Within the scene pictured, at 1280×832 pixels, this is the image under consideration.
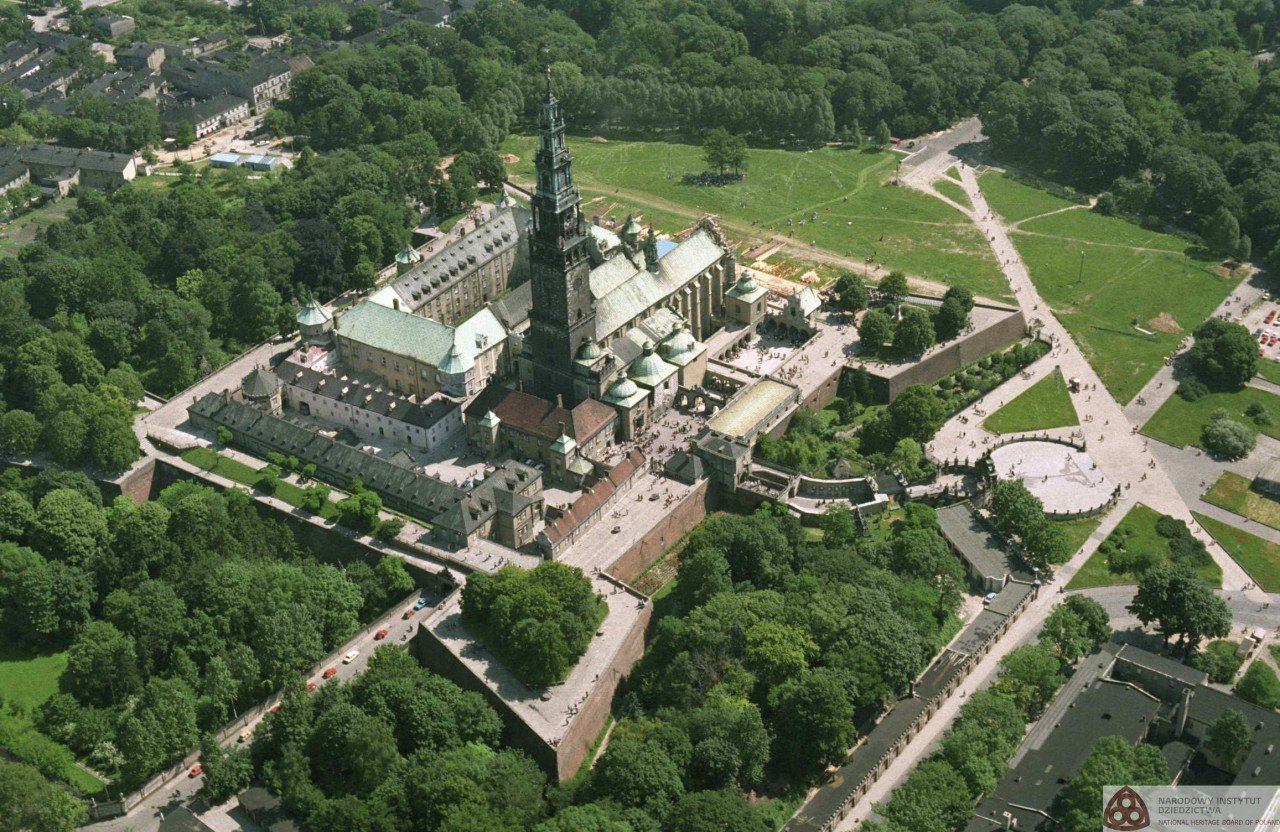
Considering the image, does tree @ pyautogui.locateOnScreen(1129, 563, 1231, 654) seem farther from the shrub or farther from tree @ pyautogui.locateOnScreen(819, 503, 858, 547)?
the shrub

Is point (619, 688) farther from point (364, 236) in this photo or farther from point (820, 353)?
point (364, 236)

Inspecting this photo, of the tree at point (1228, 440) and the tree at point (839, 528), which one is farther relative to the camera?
the tree at point (1228, 440)

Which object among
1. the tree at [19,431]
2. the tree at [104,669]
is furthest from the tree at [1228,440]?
the tree at [19,431]

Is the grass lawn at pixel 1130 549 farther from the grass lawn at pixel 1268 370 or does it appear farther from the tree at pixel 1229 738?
the grass lawn at pixel 1268 370

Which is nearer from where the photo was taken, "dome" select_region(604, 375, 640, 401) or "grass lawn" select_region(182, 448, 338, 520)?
"grass lawn" select_region(182, 448, 338, 520)

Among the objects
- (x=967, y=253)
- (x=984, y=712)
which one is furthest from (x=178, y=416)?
(x=967, y=253)

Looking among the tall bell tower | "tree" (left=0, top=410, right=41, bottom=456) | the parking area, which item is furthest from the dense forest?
the parking area

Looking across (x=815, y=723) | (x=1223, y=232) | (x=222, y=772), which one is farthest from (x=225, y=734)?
(x=1223, y=232)

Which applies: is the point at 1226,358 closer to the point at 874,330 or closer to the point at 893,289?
the point at 893,289
